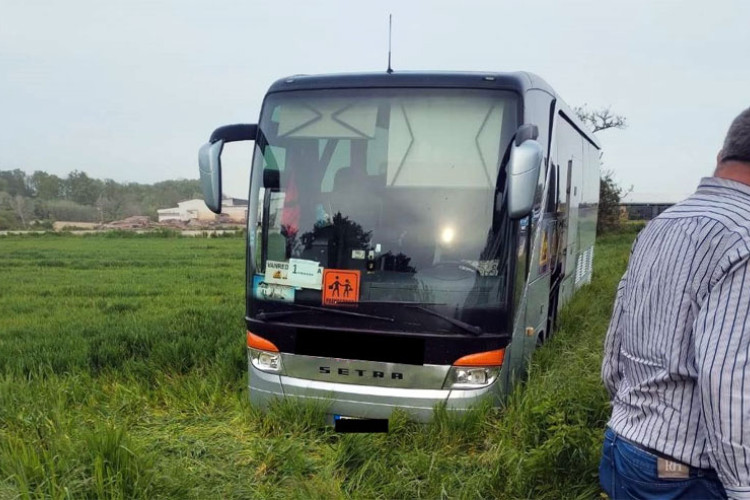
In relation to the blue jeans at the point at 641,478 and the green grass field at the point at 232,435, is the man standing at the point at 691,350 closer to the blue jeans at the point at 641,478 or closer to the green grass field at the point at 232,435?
the blue jeans at the point at 641,478

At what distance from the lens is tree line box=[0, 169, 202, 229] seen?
159 feet

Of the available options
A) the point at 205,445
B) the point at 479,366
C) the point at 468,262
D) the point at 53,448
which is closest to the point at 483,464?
the point at 479,366

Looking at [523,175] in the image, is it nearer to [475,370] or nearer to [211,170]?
[475,370]

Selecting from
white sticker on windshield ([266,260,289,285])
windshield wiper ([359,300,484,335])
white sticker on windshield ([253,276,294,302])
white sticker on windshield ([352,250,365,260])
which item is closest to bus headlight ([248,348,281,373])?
white sticker on windshield ([253,276,294,302])

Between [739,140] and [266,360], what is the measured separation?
366 centimetres

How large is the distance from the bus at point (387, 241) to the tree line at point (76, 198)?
4222 centimetres

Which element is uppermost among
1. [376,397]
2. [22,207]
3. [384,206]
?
[384,206]

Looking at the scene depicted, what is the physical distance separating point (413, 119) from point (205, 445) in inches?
109

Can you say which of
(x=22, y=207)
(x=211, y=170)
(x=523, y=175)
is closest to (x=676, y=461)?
(x=523, y=175)

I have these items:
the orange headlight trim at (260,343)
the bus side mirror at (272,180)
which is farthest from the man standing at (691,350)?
the bus side mirror at (272,180)

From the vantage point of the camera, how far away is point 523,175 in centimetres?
373

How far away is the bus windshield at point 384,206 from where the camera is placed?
4152 mm

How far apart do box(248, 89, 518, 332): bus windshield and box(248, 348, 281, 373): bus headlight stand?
0.33 metres

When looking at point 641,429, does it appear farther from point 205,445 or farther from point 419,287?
point 205,445
